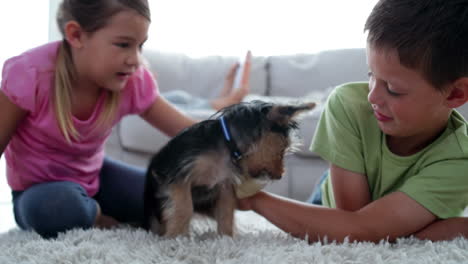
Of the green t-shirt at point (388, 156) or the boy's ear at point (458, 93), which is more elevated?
the boy's ear at point (458, 93)

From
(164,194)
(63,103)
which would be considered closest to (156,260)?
(164,194)

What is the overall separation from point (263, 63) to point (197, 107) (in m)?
0.95

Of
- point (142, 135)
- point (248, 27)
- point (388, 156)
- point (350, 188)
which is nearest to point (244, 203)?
point (350, 188)

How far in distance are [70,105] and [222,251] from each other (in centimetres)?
90

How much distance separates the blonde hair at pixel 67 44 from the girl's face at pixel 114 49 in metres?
0.03

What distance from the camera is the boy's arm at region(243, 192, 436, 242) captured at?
4.41 feet

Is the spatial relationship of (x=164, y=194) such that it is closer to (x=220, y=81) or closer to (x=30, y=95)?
(x=30, y=95)

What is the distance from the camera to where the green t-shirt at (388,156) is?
1.38m

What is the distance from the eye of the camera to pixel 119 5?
165cm

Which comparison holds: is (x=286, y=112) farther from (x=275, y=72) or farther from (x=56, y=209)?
(x=275, y=72)

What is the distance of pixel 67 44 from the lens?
1806mm

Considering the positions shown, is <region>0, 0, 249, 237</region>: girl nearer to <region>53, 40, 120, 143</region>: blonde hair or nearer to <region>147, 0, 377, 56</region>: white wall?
<region>53, 40, 120, 143</region>: blonde hair

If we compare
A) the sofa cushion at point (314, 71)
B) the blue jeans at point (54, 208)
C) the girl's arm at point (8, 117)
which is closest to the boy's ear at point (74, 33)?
the girl's arm at point (8, 117)

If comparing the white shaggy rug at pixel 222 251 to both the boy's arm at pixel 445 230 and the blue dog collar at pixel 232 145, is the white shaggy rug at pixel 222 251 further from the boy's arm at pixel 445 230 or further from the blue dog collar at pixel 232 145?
the blue dog collar at pixel 232 145
